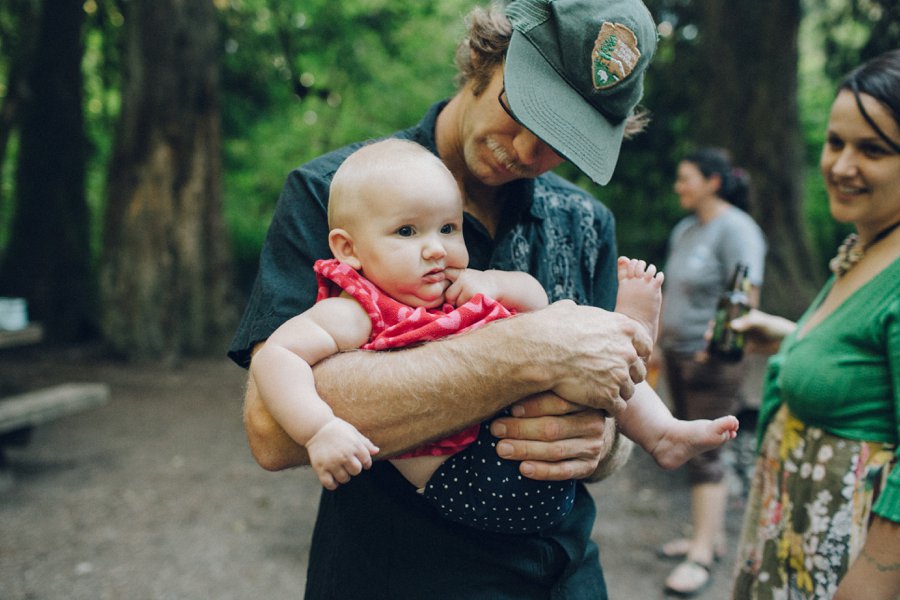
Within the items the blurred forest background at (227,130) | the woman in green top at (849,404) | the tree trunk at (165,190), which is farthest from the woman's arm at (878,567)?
the tree trunk at (165,190)

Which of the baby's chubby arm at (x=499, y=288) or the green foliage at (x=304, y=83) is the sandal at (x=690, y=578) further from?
the green foliage at (x=304, y=83)

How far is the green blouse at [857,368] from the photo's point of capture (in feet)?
6.93

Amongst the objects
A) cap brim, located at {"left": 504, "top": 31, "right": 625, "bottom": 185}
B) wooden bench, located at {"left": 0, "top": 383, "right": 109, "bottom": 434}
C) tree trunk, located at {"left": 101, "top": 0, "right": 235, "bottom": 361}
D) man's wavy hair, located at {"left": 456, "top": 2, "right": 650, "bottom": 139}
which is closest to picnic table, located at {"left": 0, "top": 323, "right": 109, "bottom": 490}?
wooden bench, located at {"left": 0, "top": 383, "right": 109, "bottom": 434}

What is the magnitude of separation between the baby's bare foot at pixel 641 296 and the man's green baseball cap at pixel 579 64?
230 millimetres

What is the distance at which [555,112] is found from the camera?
1698 millimetres

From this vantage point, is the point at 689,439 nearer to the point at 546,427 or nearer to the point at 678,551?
the point at 546,427

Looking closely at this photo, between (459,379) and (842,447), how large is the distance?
4.36 ft

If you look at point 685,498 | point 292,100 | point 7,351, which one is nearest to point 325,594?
point 685,498

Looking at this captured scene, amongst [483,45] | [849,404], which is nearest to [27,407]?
[483,45]

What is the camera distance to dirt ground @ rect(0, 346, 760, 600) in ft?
13.8

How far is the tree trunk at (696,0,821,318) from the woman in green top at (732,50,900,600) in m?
6.59

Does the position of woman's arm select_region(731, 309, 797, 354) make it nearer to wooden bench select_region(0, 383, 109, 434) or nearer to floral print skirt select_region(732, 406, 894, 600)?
floral print skirt select_region(732, 406, 894, 600)

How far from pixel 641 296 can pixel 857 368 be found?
82 cm

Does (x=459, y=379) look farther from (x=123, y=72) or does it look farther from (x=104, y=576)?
(x=123, y=72)
